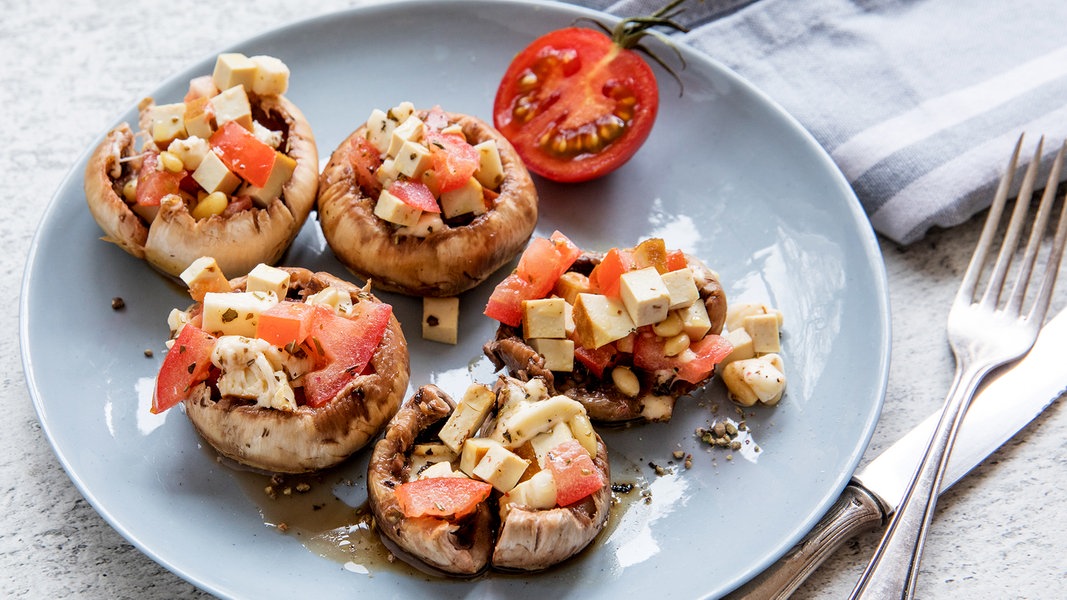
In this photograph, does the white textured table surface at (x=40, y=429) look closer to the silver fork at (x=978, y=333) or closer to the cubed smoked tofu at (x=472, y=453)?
the silver fork at (x=978, y=333)

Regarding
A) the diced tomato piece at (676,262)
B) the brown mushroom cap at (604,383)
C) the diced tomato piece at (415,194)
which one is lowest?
the brown mushroom cap at (604,383)

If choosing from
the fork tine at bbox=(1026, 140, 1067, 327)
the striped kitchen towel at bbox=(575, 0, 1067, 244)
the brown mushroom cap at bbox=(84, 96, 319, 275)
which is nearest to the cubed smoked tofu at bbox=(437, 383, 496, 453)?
the brown mushroom cap at bbox=(84, 96, 319, 275)

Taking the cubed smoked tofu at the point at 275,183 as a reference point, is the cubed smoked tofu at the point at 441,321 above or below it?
below

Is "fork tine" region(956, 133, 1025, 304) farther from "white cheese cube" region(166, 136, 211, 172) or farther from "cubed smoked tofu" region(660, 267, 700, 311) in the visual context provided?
"white cheese cube" region(166, 136, 211, 172)

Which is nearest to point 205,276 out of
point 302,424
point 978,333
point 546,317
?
point 302,424

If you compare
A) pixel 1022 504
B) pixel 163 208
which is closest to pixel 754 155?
pixel 1022 504

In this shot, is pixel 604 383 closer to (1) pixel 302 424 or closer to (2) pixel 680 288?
(2) pixel 680 288

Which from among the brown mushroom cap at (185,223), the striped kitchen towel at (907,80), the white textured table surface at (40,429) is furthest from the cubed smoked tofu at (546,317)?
the striped kitchen towel at (907,80)
